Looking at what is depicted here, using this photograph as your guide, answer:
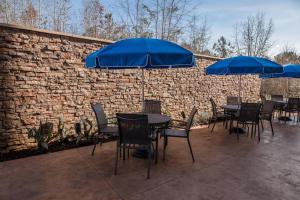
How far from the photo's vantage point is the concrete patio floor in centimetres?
273

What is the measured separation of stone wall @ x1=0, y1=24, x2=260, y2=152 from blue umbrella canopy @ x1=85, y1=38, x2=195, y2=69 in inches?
75.4

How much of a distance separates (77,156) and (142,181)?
1.63m

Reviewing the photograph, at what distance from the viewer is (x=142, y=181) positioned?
3059mm

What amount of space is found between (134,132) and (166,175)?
82 cm

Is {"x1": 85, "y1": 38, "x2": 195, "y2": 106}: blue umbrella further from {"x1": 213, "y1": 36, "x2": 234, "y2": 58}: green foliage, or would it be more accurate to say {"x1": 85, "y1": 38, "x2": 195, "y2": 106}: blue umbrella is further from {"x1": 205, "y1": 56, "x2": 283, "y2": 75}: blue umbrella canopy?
{"x1": 213, "y1": 36, "x2": 234, "y2": 58}: green foliage

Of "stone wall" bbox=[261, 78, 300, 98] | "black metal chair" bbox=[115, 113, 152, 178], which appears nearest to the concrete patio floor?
"black metal chair" bbox=[115, 113, 152, 178]

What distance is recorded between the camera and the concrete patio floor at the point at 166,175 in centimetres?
273

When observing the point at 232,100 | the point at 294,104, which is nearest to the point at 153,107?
the point at 232,100

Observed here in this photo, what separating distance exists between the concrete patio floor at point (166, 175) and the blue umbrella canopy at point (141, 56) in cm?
167

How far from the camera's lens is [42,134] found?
450 cm

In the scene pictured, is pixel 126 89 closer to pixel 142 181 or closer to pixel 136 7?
pixel 142 181

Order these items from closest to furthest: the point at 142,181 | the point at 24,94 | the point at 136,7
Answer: the point at 142,181, the point at 24,94, the point at 136,7

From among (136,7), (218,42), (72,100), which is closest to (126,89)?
(72,100)

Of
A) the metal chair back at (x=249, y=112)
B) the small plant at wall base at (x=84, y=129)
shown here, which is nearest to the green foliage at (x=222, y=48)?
A: the metal chair back at (x=249, y=112)
